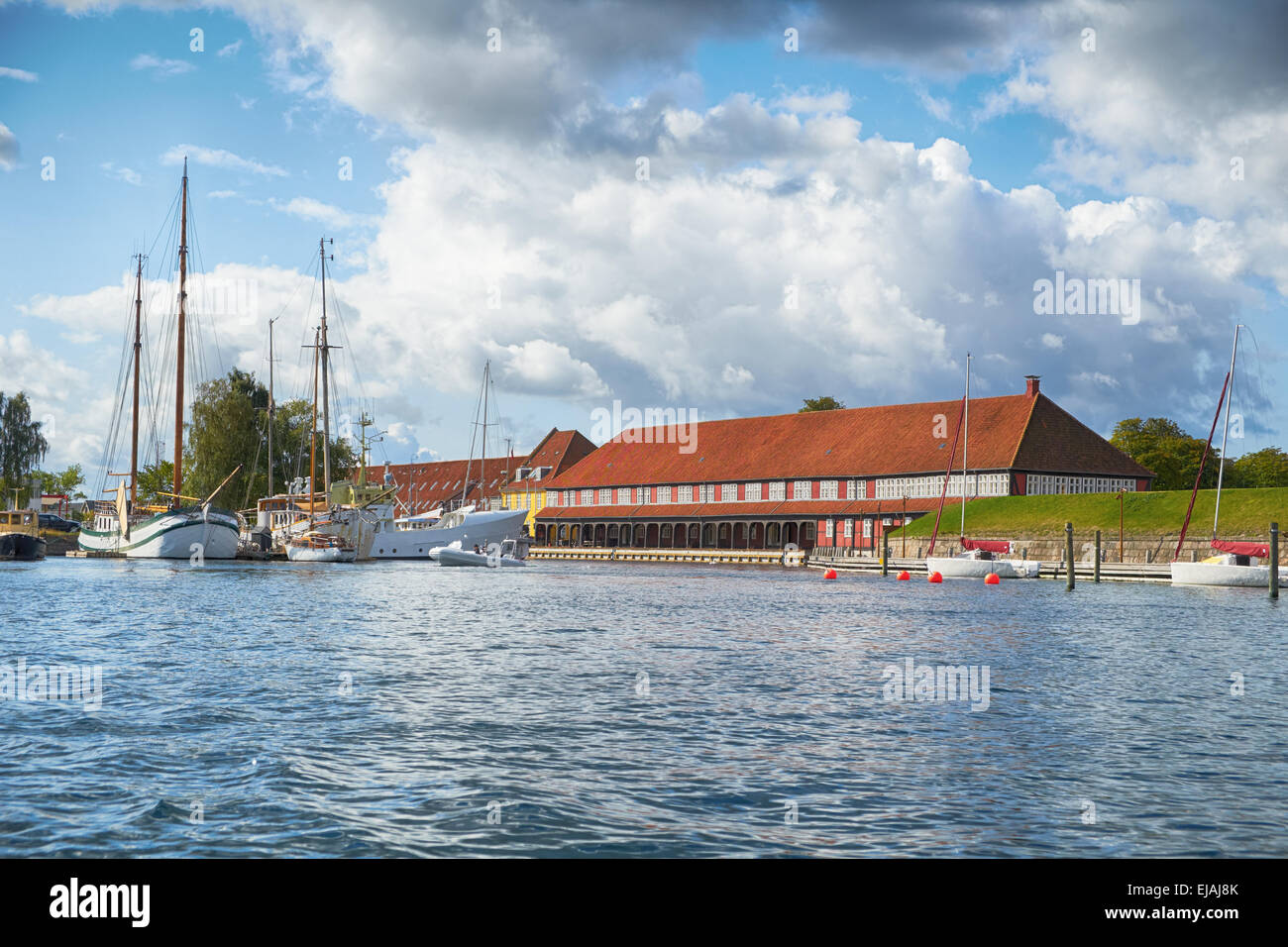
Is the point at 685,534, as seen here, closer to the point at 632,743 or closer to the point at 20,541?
the point at 20,541

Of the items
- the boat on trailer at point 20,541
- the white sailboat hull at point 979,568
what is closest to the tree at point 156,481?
the boat on trailer at point 20,541

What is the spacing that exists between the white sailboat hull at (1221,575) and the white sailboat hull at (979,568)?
8880 millimetres

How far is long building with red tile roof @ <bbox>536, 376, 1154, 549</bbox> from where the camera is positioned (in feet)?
255

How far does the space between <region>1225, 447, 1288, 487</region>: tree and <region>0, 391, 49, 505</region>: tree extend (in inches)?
4180

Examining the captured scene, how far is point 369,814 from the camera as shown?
9.34 meters

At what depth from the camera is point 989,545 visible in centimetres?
6300

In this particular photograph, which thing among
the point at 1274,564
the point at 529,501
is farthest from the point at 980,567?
the point at 529,501

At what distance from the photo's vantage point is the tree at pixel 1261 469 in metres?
104

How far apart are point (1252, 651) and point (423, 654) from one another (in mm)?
17358

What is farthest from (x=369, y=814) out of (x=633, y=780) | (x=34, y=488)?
(x=34, y=488)

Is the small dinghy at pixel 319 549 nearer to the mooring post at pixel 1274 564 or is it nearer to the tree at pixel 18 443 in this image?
the tree at pixel 18 443
